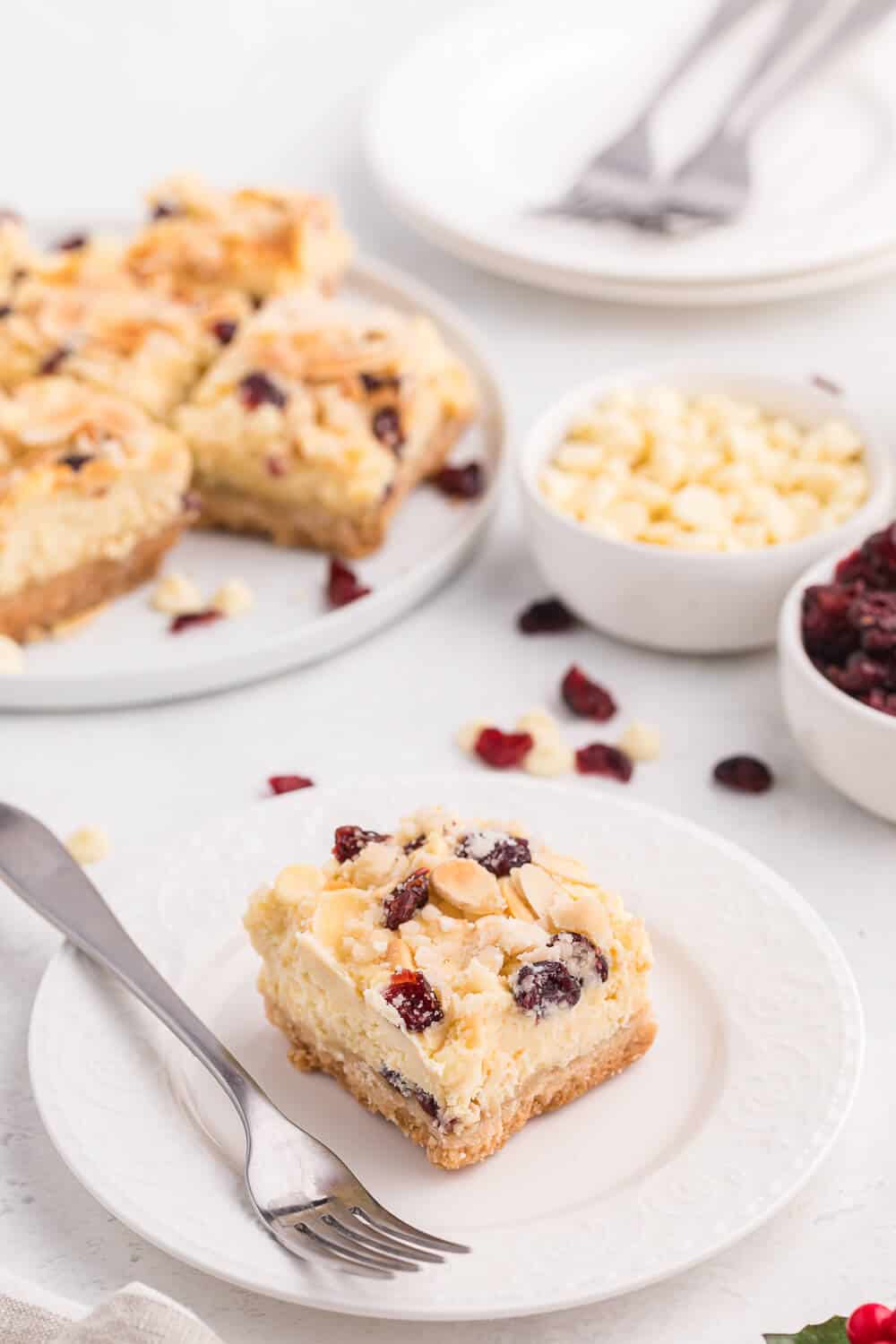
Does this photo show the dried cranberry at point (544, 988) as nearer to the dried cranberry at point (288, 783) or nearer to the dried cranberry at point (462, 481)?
the dried cranberry at point (288, 783)

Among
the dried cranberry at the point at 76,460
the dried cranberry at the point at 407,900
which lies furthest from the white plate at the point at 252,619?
the dried cranberry at the point at 407,900

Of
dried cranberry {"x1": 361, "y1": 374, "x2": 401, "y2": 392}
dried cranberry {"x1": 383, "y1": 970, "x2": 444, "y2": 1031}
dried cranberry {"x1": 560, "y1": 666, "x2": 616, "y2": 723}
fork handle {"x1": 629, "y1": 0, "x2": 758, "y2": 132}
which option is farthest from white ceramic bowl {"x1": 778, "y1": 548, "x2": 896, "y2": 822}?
fork handle {"x1": 629, "y1": 0, "x2": 758, "y2": 132}

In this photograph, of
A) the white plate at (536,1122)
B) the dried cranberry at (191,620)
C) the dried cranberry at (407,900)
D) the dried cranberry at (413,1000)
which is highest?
the dried cranberry at (407,900)

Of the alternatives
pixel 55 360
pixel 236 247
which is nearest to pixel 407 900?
pixel 55 360

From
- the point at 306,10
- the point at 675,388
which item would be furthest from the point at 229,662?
the point at 306,10

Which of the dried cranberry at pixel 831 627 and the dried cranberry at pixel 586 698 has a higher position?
the dried cranberry at pixel 831 627

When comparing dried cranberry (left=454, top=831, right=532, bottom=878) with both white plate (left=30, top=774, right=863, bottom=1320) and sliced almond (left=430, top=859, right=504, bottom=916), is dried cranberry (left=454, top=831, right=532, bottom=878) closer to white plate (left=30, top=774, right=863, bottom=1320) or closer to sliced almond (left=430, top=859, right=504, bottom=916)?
sliced almond (left=430, top=859, right=504, bottom=916)
